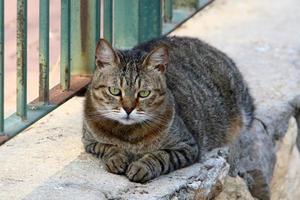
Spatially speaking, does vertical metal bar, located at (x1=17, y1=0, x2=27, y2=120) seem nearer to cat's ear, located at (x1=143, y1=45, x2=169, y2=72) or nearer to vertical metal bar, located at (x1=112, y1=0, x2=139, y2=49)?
cat's ear, located at (x1=143, y1=45, x2=169, y2=72)

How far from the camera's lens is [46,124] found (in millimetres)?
5086

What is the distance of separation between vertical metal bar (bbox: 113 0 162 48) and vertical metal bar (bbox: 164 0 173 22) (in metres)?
0.49

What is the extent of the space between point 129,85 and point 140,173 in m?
0.37

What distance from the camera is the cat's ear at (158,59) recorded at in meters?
4.42

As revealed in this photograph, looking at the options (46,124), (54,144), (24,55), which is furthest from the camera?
(46,124)

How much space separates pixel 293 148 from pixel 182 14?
4.01ft

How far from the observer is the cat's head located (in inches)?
170

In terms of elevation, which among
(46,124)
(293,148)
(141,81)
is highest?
(141,81)

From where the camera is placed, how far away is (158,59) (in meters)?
4.45

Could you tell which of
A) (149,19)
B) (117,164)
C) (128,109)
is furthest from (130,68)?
(149,19)

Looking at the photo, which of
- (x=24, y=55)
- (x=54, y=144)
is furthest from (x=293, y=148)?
(x=24, y=55)

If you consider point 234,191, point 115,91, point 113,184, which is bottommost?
point 234,191

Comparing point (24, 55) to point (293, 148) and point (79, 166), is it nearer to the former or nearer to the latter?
point (79, 166)

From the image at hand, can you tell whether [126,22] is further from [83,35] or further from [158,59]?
[158,59]
